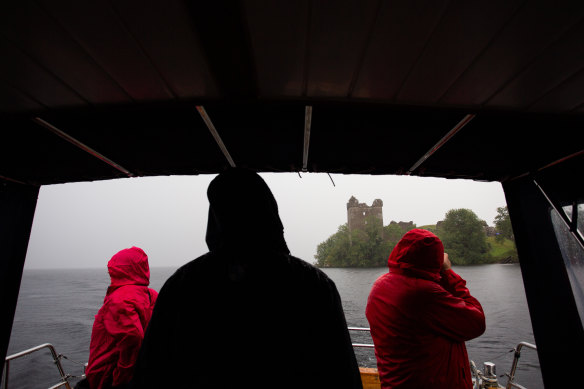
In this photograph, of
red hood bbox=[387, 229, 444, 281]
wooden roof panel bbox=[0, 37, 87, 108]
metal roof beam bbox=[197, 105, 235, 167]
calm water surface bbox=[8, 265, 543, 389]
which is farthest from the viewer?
calm water surface bbox=[8, 265, 543, 389]

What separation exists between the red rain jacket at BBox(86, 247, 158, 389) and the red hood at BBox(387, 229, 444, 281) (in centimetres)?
220

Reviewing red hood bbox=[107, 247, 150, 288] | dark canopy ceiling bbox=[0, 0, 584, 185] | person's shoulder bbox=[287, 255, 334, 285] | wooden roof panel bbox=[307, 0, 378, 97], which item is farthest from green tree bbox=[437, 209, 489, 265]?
person's shoulder bbox=[287, 255, 334, 285]

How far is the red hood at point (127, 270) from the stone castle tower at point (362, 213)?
77820 mm

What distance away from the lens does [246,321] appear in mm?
886

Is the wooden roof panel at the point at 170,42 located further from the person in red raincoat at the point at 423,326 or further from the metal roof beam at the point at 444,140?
the person in red raincoat at the point at 423,326

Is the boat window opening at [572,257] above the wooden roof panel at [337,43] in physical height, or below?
below

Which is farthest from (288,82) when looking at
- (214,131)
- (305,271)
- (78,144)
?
(78,144)

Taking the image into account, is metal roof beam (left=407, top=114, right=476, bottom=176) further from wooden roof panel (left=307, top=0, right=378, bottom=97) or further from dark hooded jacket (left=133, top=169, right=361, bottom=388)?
dark hooded jacket (left=133, top=169, right=361, bottom=388)

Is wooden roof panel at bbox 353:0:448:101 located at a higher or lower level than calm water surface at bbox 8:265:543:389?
higher

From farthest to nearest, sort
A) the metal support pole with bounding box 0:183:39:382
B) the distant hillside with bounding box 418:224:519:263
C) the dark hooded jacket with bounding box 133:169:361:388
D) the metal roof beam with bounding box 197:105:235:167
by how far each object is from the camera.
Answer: the distant hillside with bounding box 418:224:519:263, the metal support pole with bounding box 0:183:39:382, the metal roof beam with bounding box 197:105:235:167, the dark hooded jacket with bounding box 133:169:361:388

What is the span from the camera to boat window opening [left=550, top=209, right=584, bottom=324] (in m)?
2.05

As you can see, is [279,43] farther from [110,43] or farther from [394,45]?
[110,43]

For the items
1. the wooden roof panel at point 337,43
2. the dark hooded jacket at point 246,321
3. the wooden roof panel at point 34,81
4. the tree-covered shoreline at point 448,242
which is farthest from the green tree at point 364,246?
the wooden roof panel at point 34,81

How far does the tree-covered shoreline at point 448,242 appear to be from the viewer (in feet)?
206
